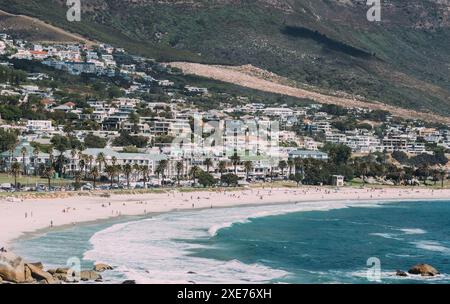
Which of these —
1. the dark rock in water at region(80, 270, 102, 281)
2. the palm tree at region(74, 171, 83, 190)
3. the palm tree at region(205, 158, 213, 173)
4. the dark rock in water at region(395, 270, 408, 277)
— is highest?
the palm tree at region(205, 158, 213, 173)

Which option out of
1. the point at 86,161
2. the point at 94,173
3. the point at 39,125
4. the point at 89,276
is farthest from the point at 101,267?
the point at 39,125

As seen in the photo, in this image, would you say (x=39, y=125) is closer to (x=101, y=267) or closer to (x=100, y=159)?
(x=100, y=159)

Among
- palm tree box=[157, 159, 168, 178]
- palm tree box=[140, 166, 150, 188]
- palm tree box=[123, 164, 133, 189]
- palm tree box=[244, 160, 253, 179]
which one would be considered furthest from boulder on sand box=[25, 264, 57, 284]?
palm tree box=[244, 160, 253, 179]

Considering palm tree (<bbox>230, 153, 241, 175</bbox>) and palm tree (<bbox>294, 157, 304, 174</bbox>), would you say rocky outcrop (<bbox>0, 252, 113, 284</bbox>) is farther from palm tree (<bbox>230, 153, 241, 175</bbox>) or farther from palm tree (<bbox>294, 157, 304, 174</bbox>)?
palm tree (<bbox>294, 157, 304, 174</bbox>)

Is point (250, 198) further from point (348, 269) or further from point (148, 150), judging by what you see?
point (348, 269)

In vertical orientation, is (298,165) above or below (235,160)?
below
